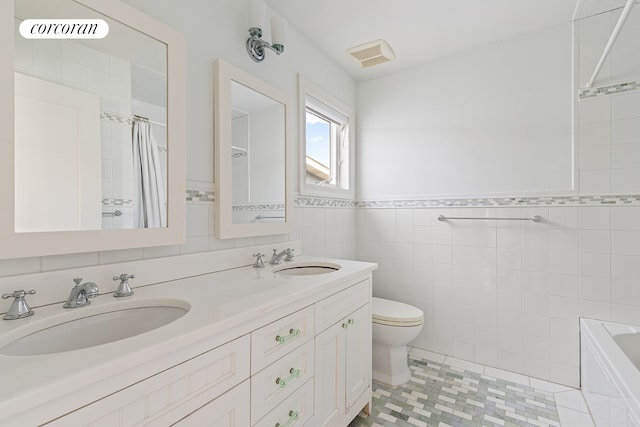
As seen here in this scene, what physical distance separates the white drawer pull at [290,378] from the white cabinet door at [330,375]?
13 centimetres

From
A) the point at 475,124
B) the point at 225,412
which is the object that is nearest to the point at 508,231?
the point at 475,124

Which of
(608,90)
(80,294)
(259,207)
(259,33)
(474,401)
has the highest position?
(259,33)

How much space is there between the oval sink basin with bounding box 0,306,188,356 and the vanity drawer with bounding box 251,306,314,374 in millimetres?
257

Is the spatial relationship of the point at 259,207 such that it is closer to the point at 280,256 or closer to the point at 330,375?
the point at 280,256

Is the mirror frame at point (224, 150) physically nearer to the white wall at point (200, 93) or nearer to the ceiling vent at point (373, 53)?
the white wall at point (200, 93)

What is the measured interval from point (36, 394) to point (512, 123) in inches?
102

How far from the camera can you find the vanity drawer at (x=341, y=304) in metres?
1.23

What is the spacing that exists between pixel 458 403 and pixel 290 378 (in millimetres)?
1267

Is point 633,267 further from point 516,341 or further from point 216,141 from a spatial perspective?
point 216,141

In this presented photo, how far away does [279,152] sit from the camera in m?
1.81

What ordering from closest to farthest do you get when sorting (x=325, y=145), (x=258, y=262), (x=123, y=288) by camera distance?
(x=123, y=288) → (x=258, y=262) → (x=325, y=145)

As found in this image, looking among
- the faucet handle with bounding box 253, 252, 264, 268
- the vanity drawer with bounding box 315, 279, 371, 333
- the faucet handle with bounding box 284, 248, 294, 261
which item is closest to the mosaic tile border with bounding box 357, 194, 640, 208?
the vanity drawer with bounding box 315, 279, 371, 333

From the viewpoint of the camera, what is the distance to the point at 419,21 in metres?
1.87

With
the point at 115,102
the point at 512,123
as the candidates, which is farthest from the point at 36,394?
the point at 512,123
